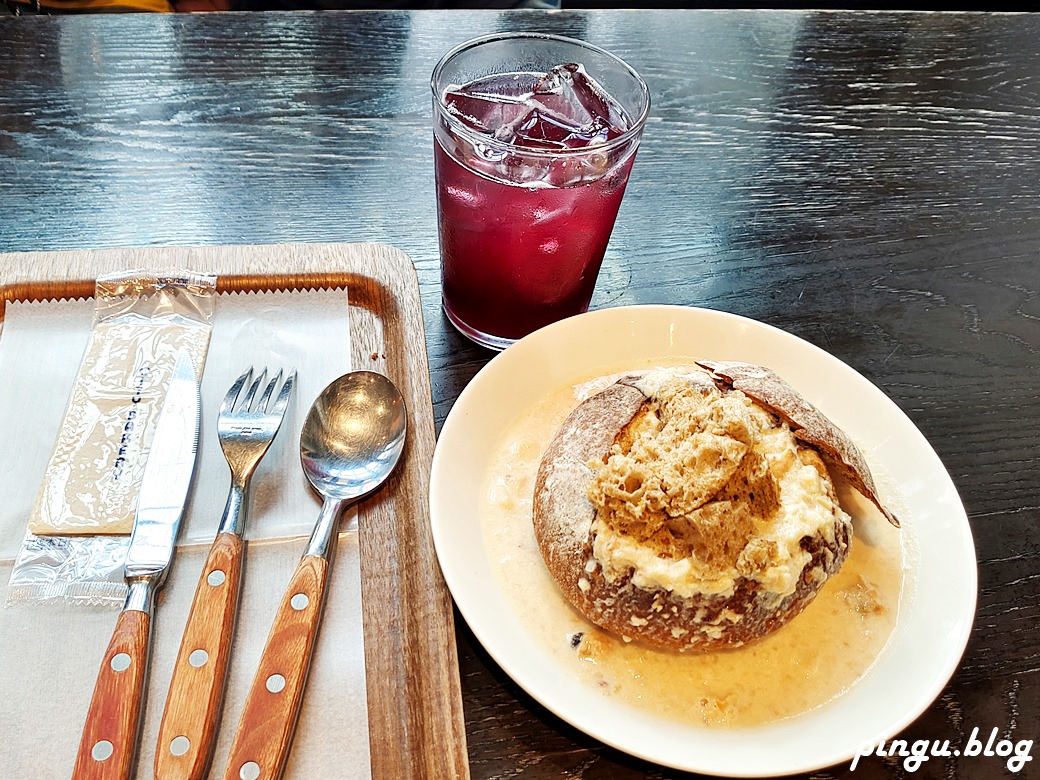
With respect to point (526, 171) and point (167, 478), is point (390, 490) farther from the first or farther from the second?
point (526, 171)

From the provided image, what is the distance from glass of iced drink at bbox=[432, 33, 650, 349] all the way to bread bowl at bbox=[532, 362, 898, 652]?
0.30m

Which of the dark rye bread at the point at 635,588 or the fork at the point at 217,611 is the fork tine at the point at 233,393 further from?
the dark rye bread at the point at 635,588

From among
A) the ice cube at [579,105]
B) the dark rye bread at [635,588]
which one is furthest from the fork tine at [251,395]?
the ice cube at [579,105]

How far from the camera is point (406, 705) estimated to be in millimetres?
860

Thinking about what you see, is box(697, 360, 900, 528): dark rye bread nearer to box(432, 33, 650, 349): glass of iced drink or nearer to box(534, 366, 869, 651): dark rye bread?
box(534, 366, 869, 651): dark rye bread

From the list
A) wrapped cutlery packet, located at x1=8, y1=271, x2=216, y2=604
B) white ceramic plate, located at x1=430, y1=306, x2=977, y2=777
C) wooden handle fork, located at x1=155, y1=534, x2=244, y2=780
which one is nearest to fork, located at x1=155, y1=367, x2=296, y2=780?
wooden handle fork, located at x1=155, y1=534, x2=244, y2=780

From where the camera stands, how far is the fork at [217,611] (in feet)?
2.52

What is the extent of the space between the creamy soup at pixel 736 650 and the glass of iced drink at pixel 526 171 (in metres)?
0.33

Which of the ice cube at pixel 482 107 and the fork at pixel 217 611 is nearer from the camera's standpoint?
the fork at pixel 217 611

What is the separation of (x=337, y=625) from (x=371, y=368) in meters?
0.40

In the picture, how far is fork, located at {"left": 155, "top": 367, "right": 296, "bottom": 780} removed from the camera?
768 millimetres

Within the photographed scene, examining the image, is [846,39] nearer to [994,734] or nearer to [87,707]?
[994,734]

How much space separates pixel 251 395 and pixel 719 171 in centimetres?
104

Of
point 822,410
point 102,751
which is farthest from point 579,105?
point 102,751
